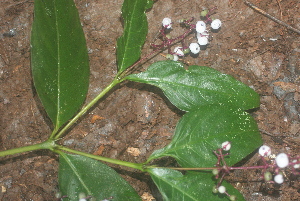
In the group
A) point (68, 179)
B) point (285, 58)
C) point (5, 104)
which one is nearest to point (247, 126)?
point (285, 58)

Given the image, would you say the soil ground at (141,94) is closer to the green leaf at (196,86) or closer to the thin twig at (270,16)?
the thin twig at (270,16)

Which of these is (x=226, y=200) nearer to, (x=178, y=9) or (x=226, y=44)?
(x=226, y=44)

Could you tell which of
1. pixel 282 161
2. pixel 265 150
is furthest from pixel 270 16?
pixel 282 161

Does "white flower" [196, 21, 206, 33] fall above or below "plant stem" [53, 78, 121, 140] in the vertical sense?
above

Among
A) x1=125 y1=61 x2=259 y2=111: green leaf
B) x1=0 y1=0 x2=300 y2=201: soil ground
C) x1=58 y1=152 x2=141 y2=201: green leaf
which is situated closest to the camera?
x1=58 y1=152 x2=141 y2=201: green leaf

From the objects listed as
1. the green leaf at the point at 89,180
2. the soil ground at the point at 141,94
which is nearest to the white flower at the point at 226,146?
the soil ground at the point at 141,94

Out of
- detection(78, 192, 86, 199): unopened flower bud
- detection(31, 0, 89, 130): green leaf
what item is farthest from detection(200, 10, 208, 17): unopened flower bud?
detection(78, 192, 86, 199): unopened flower bud

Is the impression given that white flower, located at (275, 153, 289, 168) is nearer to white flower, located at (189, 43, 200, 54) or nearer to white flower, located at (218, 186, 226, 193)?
white flower, located at (218, 186, 226, 193)
